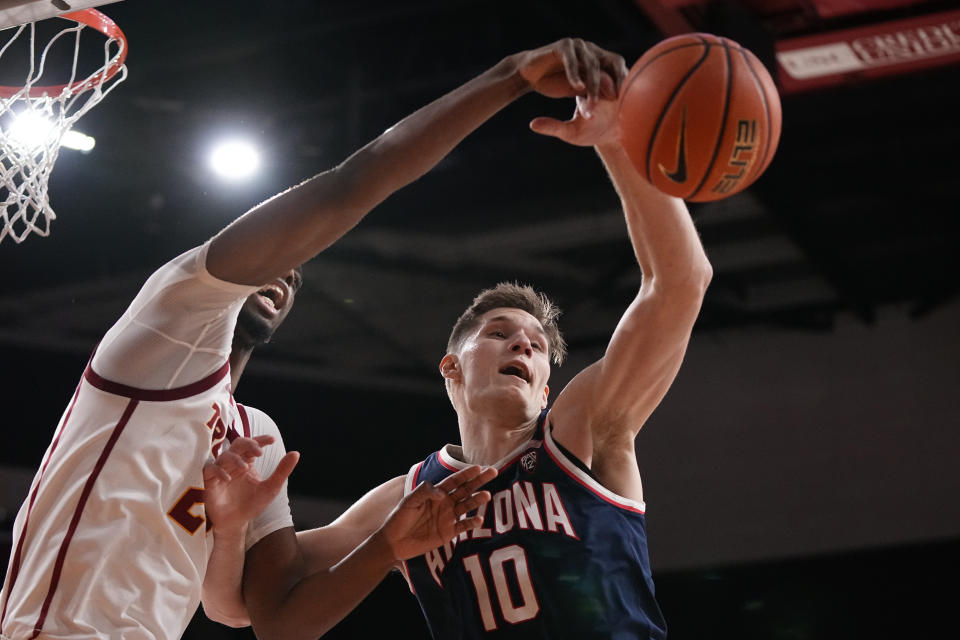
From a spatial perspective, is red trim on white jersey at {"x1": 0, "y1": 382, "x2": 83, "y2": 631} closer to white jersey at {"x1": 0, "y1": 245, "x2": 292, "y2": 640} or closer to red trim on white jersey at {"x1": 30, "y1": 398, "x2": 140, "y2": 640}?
white jersey at {"x1": 0, "y1": 245, "x2": 292, "y2": 640}

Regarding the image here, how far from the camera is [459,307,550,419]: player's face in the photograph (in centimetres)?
337

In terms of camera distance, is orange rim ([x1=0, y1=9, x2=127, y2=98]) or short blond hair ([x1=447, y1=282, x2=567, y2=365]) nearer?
orange rim ([x1=0, y1=9, x2=127, y2=98])

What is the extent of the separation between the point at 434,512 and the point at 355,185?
98 centimetres

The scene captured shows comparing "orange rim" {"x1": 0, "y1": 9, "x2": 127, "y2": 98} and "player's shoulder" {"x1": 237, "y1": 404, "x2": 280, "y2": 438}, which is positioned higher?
"orange rim" {"x1": 0, "y1": 9, "x2": 127, "y2": 98}

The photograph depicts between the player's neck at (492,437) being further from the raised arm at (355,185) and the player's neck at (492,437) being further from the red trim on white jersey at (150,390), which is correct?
the raised arm at (355,185)

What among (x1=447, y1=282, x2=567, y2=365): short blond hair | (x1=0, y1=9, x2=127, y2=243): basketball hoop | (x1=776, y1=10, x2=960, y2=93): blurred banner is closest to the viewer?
(x1=0, y1=9, x2=127, y2=243): basketball hoop

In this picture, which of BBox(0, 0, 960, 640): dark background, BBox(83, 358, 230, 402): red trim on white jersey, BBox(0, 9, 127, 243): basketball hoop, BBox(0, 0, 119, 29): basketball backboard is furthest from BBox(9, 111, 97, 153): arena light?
BBox(0, 0, 960, 640): dark background

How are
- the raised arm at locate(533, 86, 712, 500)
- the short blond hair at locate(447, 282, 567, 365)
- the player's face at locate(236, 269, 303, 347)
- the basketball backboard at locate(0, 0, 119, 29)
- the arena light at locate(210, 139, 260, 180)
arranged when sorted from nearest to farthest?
the raised arm at locate(533, 86, 712, 500) → the basketball backboard at locate(0, 0, 119, 29) → the player's face at locate(236, 269, 303, 347) → the short blond hair at locate(447, 282, 567, 365) → the arena light at locate(210, 139, 260, 180)

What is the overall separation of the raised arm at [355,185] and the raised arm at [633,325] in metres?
0.22

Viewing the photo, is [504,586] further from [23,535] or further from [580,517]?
[23,535]

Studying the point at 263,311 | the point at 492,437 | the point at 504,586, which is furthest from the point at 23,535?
the point at 492,437

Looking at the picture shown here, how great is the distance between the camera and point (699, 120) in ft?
7.47

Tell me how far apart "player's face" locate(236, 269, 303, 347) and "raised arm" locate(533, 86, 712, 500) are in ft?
2.83

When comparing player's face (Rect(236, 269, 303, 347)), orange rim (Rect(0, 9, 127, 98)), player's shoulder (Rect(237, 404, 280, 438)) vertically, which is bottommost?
player's shoulder (Rect(237, 404, 280, 438))
